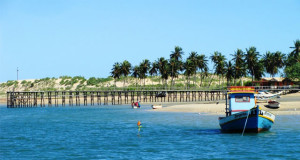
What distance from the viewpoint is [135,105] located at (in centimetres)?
9912

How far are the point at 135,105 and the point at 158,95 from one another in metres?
39.9

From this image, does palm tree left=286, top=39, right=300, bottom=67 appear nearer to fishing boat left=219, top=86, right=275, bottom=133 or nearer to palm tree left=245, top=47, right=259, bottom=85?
palm tree left=245, top=47, right=259, bottom=85

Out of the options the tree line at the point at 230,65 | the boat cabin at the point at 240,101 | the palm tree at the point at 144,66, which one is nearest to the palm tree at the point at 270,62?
the tree line at the point at 230,65

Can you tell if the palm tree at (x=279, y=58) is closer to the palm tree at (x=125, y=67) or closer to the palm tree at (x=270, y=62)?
the palm tree at (x=270, y=62)

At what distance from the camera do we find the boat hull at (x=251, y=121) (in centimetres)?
4041

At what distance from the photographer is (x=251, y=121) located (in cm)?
4097

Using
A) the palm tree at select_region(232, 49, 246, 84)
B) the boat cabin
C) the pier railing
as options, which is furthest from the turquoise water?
the palm tree at select_region(232, 49, 246, 84)

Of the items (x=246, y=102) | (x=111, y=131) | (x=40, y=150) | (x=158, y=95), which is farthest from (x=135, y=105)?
(x=40, y=150)

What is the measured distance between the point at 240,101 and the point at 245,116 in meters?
4.02

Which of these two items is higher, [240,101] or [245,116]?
[240,101]

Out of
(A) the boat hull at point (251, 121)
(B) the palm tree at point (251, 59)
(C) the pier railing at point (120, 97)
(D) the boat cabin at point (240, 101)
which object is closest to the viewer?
(A) the boat hull at point (251, 121)

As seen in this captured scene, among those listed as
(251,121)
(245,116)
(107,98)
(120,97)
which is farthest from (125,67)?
(245,116)

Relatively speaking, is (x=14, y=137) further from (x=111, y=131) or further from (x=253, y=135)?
(x=253, y=135)

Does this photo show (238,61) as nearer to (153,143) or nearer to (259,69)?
(259,69)
